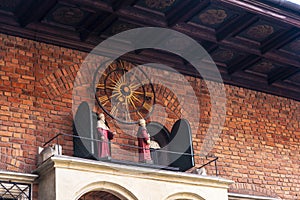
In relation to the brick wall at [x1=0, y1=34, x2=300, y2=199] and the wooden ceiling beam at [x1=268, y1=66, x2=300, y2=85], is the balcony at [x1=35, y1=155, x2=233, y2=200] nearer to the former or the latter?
the brick wall at [x1=0, y1=34, x2=300, y2=199]

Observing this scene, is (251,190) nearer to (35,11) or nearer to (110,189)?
(110,189)

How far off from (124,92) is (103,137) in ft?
4.21

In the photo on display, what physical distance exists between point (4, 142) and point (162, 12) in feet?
9.81

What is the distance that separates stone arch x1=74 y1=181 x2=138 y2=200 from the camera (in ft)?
26.3

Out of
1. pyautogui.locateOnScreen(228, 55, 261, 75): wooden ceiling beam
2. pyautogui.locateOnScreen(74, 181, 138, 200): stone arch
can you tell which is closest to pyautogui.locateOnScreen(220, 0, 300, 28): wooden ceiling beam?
pyautogui.locateOnScreen(228, 55, 261, 75): wooden ceiling beam

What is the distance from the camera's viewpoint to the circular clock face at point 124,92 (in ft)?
31.2

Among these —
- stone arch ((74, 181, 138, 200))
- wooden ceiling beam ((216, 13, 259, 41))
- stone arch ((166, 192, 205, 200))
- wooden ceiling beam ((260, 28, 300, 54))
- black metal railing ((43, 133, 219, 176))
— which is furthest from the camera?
wooden ceiling beam ((260, 28, 300, 54))

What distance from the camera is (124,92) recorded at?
382 inches

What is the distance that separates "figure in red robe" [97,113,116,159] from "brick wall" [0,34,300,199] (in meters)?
0.48

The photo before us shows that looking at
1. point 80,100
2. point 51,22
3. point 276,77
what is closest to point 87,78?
point 80,100

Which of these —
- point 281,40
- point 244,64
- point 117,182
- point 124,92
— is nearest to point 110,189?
point 117,182

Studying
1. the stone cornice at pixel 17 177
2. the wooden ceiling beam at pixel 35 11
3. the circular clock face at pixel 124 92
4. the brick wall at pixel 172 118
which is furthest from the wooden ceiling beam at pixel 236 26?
the stone cornice at pixel 17 177

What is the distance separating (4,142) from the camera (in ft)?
27.3

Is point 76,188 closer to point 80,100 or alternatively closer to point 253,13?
point 80,100
